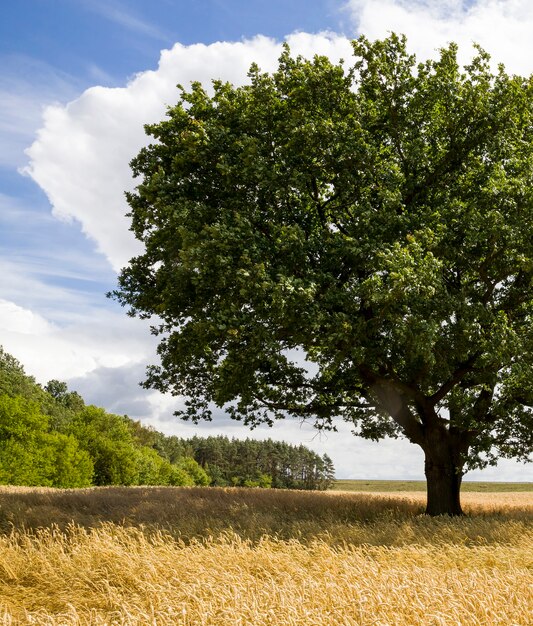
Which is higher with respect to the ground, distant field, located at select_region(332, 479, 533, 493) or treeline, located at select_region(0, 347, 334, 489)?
treeline, located at select_region(0, 347, 334, 489)

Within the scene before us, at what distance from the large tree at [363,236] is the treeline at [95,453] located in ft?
135

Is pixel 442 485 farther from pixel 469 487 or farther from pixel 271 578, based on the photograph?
pixel 469 487

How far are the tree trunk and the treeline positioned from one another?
43646mm

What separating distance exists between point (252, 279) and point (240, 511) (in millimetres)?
8277

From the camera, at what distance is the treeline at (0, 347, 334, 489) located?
2218 inches

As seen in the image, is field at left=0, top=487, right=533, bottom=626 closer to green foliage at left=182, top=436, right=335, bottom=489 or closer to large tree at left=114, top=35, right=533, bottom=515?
Result: large tree at left=114, top=35, right=533, bottom=515

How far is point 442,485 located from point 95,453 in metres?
61.4

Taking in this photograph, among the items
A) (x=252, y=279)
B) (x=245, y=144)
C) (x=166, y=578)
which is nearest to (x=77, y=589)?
(x=166, y=578)

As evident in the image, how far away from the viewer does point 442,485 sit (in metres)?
21.8

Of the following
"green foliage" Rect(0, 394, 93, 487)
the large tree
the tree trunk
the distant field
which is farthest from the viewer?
the distant field

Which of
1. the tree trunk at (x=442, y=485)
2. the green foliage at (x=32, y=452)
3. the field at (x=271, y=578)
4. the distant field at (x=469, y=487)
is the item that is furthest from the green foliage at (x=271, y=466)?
the field at (x=271, y=578)

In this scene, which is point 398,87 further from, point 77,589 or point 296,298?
point 77,589

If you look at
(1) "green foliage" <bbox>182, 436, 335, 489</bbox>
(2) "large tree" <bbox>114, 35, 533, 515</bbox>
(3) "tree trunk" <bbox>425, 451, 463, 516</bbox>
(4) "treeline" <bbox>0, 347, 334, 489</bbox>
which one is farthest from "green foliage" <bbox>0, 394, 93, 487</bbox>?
(1) "green foliage" <bbox>182, 436, 335, 489</bbox>

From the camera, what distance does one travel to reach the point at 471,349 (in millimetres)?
18719
